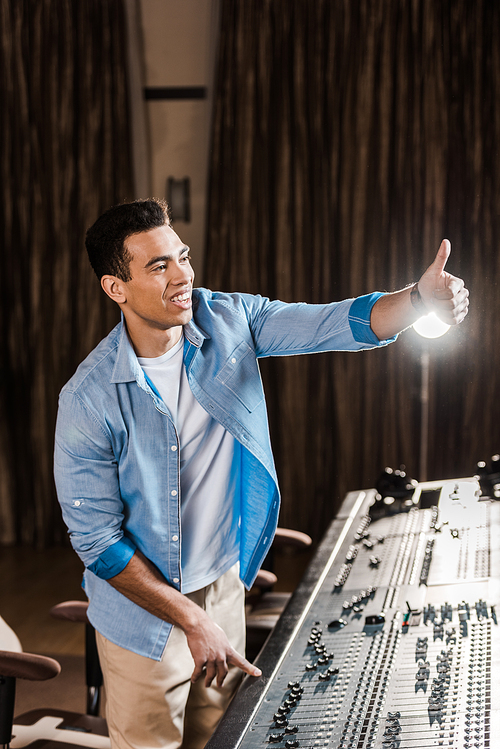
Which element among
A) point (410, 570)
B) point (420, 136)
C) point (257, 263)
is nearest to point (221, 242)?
point (257, 263)

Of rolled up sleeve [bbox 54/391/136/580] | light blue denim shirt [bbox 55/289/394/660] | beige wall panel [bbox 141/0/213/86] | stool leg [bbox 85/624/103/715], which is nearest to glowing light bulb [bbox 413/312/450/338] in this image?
light blue denim shirt [bbox 55/289/394/660]

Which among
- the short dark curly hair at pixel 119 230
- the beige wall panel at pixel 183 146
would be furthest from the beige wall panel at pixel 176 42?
the short dark curly hair at pixel 119 230

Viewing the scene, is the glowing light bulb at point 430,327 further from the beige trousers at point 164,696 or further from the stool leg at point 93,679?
the stool leg at point 93,679

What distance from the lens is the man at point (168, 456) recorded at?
1.26m

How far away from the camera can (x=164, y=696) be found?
4.74 ft

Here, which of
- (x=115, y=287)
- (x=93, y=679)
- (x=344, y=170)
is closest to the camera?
(x=115, y=287)

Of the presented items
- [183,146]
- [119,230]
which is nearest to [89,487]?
[119,230]

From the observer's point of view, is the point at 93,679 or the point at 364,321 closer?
the point at 364,321

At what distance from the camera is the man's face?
1.23 metres

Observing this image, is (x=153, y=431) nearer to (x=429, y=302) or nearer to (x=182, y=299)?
(x=182, y=299)

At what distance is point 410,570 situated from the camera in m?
1.75

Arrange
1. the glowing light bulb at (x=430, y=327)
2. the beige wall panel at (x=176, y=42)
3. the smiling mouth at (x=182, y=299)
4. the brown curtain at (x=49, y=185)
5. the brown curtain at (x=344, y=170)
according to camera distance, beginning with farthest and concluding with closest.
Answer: the beige wall panel at (x=176, y=42) → the brown curtain at (x=49, y=185) → the brown curtain at (x=344, y=170) → the glowing light bulb at (x=430, y=327) → the smiling mouth at (x=182, y=299)

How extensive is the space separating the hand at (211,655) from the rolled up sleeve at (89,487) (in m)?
0.19

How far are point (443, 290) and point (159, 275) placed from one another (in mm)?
472
